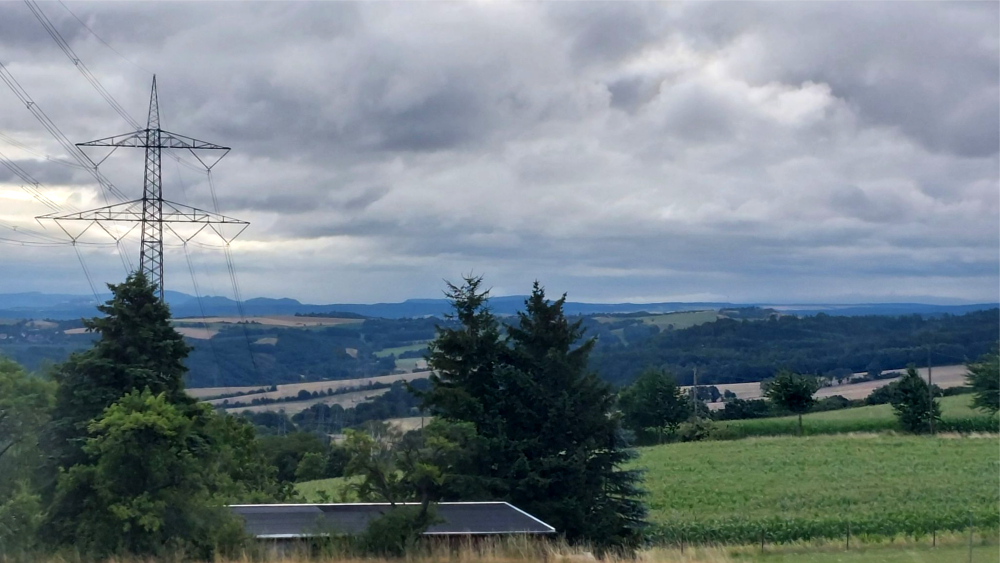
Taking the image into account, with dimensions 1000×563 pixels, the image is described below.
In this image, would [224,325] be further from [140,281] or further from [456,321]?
[140,281]

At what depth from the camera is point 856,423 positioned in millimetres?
66375

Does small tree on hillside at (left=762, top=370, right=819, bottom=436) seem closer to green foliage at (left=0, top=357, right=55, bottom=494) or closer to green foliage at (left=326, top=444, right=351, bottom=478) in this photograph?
green foliage at (left=326, top=444, right=351, bottom=478)

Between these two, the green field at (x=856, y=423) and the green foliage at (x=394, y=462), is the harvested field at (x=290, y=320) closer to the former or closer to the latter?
the green field at (x=856, y=423)

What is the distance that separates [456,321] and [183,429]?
12.1 meters

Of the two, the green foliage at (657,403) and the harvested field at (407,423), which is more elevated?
the harvested field at (407,423)

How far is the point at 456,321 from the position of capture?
81.5 feet

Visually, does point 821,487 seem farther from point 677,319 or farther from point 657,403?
point 677,319

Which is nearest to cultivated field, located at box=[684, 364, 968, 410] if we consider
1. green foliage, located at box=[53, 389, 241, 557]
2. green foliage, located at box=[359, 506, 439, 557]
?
green foliage, located at box=[359, 506, 439, 557]

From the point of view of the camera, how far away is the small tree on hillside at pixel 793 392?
6888 cm

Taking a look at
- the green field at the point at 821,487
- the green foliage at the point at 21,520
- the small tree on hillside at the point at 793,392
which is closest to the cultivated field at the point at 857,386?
the small tree on hillside at the point at 793,392

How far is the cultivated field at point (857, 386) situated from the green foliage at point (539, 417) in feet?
207

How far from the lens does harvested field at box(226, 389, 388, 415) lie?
73875mm

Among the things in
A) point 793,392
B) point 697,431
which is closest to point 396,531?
point 793,392

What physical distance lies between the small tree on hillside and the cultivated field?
11.8 metres
